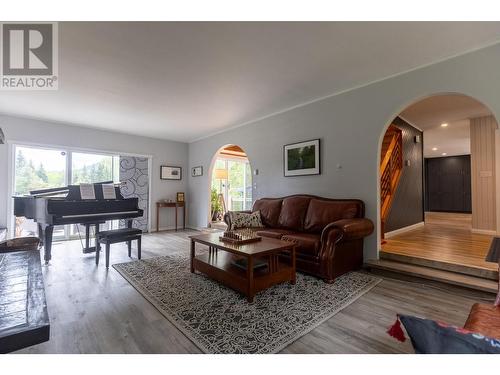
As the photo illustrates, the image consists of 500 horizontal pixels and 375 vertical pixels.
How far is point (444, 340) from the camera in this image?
2.08 feet

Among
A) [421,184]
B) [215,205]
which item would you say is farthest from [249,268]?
[215,205]

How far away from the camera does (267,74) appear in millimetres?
3027

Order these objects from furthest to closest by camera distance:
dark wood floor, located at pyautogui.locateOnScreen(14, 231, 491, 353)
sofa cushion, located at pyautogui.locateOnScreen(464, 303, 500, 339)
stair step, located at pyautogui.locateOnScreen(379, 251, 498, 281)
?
1. stair step, located at pyautogui.locateOnScreen(379, 251, 498, 281)
2. dark wood floor, located at pyautogui.locateOnScreen(14, 231, 491, 353)
3. sofa cushion, located at pyautogui.locateOnScreen(464, 303, 500, 339)

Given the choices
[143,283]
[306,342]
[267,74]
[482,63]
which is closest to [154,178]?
[143,283]

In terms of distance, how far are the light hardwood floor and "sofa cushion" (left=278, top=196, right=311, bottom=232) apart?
127 centimetres

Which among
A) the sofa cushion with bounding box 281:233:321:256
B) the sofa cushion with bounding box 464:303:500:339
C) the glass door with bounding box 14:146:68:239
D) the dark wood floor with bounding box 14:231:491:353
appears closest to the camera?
the sofa cushion with bounding box 464:303:500:339

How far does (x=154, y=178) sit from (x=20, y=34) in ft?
14.8

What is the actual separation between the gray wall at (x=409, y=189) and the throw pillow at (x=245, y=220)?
2.44 meters

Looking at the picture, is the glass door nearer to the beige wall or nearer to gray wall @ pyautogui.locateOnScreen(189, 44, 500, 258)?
gray wall @ pyautogui.locateOnScreen(189, 44, 500, 258)

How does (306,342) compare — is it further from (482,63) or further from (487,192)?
(487,192)

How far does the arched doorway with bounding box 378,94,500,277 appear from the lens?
3.24 metres

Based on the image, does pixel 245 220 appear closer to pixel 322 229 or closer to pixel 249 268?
pixel 322 229

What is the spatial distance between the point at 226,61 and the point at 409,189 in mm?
4737

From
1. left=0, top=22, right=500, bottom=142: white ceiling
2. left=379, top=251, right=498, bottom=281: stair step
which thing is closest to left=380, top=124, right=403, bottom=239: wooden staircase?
left=379, top=251, right=498, bottom=281: stair step
